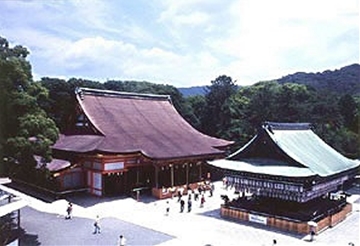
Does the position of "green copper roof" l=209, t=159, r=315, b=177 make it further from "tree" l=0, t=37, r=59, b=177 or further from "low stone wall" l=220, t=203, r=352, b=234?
"tree" l=0, t=37, r=59, b=177

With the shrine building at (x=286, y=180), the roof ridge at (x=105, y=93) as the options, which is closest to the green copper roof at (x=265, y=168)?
the shrine building at (x=286, y=180)

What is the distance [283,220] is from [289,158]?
2924 mm

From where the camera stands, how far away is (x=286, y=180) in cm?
1777

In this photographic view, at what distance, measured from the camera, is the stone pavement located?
16047 mm

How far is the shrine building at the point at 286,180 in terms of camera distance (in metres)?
17.7

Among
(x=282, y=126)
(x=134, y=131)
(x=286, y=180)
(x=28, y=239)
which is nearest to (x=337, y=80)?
(x=134, y=131)

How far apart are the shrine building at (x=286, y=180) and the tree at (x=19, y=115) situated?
8.81m

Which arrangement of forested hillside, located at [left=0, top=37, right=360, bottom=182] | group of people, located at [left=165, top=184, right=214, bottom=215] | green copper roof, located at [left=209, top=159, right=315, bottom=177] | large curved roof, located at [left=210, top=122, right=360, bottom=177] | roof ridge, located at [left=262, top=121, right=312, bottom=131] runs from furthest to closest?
group of people, located at [left=165, top=184, right=214, bottom=215] → roof ridge, located at [left=262, top=121, right=312, bottom=131] → large curved roof, located at [left=210, top=122, right=360, bottom=177] → green copper roof, located at [left=209, top=159, right=315, bottom=177] → forested hillside, located at [left=0, top=37, right=360, bottom=182]

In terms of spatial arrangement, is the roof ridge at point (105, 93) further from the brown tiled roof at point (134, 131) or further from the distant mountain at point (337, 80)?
the distant mountain at point (337, 80)

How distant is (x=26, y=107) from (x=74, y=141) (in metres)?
9.92

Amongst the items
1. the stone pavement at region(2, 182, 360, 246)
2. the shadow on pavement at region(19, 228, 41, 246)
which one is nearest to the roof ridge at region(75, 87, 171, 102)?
the stone pavement at region(2, 182, 360, 246)

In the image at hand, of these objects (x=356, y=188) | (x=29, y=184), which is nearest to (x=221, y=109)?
(x=356, y=188)

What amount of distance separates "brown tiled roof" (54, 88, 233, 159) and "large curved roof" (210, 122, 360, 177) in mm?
5981

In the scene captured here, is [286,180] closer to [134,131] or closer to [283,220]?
[283,220]
